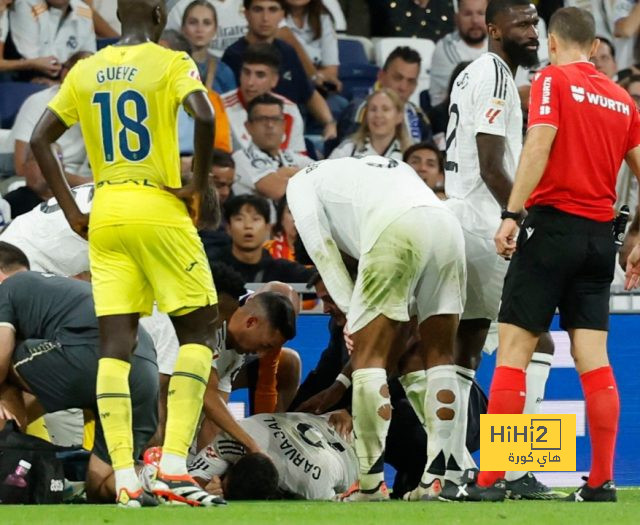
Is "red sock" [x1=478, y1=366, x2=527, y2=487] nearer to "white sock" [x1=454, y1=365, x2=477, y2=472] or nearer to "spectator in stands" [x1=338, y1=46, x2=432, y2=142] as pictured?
"white sock" [x1=454, y1=365, x2=477, y2=472]

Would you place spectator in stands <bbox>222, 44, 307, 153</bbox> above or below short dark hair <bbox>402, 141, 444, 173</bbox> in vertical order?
above

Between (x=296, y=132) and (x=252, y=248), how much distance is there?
2.04 m

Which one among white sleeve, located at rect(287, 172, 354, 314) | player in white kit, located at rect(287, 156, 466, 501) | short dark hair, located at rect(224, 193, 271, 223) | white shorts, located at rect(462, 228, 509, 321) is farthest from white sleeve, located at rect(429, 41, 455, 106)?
white sleeve, located at rect(287, 172, 354, 314)

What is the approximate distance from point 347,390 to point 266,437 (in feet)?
1.85

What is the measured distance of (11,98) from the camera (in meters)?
11.4

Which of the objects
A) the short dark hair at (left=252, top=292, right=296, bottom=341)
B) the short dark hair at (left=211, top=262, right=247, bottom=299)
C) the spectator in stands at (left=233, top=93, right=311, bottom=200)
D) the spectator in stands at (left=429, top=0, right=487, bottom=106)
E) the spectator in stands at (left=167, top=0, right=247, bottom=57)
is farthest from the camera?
the spectator in stands at (left=429, top=0, right=487, bottom=106)

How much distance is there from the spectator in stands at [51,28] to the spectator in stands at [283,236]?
84.6 inches

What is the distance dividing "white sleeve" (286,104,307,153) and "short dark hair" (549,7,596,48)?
6014mm

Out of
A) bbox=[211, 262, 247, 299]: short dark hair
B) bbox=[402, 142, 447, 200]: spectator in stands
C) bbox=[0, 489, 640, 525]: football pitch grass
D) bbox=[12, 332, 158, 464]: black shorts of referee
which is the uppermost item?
bbox=[402, 142, 447, 200]: spectator in stands

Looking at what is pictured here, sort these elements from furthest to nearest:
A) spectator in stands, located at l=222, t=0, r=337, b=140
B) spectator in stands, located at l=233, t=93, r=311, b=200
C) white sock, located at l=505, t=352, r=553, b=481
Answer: spectator in stands, located at l=222, t=0, r=337, b=140
spectator in stands, located at l=233, t=93, r=311, b=200
white sock, located at l=505, t=352, r=553, b=481

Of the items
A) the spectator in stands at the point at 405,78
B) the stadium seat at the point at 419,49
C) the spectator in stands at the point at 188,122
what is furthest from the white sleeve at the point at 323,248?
the stadium seat at the point at 419,49

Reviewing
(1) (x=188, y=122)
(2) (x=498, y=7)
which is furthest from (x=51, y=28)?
(2) (x=498, y=7)

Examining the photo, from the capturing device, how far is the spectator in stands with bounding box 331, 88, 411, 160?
11.9 metres

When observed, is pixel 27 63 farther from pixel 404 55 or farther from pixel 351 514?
pixel 351 514
